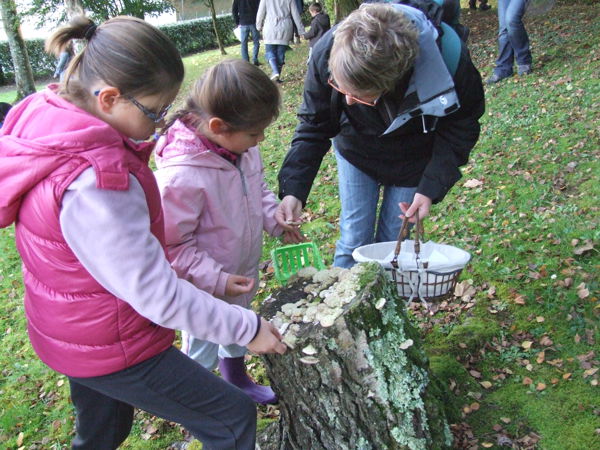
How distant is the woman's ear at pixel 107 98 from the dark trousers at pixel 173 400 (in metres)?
0.79

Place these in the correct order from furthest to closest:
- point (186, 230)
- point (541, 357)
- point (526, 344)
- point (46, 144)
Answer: point (526, 344), point (541, 357), point (186, 230), point (46, 144)

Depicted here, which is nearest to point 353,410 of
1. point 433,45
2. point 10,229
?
point 433,45

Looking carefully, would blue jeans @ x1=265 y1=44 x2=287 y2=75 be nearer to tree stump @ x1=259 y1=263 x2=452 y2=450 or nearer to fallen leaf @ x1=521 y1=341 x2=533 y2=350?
fallen leaf @ x1=521 y1=341 x2=533 y2=350

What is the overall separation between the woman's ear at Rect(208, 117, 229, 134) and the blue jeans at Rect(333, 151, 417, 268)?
93 cm

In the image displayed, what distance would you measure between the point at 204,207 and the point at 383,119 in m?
0.93

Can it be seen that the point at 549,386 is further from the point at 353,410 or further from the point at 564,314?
the point at 353,410

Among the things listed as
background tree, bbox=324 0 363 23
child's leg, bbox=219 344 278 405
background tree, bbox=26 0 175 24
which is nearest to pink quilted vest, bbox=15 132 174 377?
child's leg, bbox=219 344 278 405

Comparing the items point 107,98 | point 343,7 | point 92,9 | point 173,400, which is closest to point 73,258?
point 107,98

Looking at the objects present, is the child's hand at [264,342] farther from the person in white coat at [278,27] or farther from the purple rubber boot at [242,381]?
the person in white coat at [278,27]

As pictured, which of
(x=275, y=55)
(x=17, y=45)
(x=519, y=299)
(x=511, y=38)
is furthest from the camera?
(x=17, y=45)

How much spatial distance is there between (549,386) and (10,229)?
5.89 metres

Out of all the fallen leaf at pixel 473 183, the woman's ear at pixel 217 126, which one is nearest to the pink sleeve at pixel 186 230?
the woman's ear at pixel 217 126

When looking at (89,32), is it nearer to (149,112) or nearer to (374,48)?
(149,112)

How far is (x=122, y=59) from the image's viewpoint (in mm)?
1456
